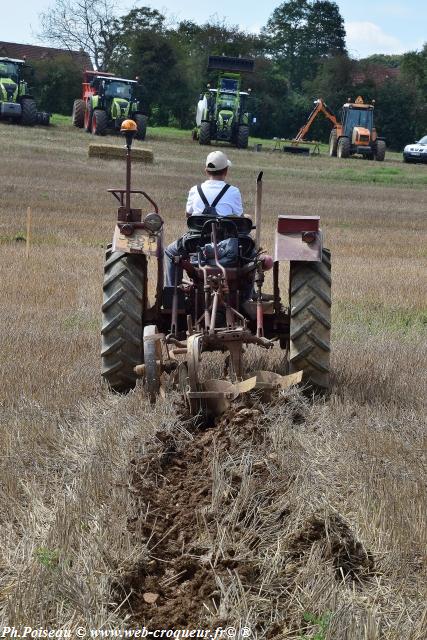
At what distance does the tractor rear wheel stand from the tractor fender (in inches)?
1378

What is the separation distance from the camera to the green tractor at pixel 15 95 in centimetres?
4022

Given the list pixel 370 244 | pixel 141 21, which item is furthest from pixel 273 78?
pixel 370 244

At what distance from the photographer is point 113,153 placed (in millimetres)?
32250

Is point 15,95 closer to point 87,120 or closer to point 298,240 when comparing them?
point 87,120

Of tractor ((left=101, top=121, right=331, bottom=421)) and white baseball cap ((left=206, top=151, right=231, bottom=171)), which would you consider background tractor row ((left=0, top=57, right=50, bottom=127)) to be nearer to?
white baseball cap ((left=206, top=151, right=231, bottom=171))

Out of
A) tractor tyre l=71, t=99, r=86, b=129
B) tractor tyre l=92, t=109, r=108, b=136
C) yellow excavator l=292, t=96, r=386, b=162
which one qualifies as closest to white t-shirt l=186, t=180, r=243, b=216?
tractor tyre l=92, t=109, r=108, b=136

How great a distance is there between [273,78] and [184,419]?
61.1 m

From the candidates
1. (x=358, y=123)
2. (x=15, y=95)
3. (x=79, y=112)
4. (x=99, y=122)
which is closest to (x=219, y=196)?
(x=99, y=122)

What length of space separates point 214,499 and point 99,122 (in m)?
36.2

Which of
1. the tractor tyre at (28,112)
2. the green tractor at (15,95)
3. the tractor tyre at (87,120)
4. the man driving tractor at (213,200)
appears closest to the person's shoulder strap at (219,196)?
the man driving tractor at (213,200)

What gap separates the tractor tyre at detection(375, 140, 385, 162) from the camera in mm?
44000

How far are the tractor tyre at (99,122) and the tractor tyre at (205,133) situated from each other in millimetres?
3758

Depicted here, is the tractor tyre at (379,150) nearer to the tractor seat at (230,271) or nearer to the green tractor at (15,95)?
the green tractor at (15,95)

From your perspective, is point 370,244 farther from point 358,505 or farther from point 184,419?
point 358,505
